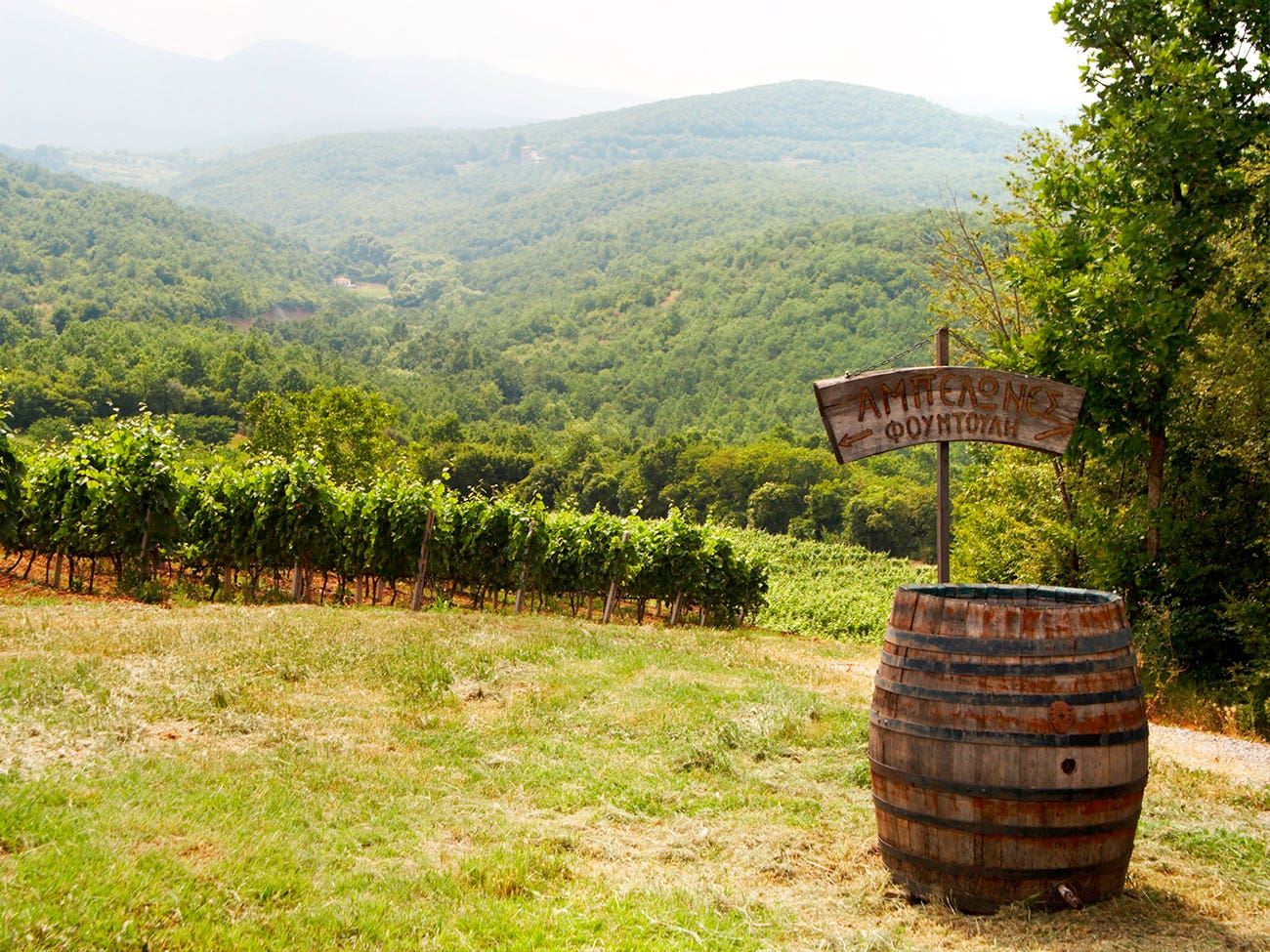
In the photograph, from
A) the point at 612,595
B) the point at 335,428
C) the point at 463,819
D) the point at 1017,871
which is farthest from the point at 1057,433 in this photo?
→ the point at 335,428

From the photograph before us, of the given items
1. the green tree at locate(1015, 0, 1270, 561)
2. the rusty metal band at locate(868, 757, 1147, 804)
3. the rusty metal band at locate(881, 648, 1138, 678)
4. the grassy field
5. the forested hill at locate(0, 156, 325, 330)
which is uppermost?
the forested hill at locate(0, 156, 325, 330)

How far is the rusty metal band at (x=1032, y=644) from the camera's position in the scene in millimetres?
4352

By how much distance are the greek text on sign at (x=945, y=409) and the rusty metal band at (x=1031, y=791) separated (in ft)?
7.80

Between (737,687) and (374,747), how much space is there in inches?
164

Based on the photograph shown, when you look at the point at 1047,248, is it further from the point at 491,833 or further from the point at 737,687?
the point at 491,833

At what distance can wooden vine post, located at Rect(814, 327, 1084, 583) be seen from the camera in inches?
248

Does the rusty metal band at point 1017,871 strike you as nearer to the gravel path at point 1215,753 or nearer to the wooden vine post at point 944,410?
the wooden vine post at point 944,410

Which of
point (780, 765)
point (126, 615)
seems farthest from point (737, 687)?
point (126, 615)

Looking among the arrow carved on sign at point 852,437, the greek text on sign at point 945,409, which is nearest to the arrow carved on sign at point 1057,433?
the greek text on sign at point 945,409

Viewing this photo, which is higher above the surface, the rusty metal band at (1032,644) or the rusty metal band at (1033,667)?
the rusty metal band at (1032,644)

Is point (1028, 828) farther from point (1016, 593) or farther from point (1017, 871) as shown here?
point (1016, 593)

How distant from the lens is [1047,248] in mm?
11305

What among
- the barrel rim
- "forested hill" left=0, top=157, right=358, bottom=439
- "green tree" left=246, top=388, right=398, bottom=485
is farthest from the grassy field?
"green tree" left=246, top=388, right=398, bottom=485

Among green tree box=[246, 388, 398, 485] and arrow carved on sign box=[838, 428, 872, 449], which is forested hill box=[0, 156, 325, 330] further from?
arrow carved on sign box=[838, 428, 872, 449]
